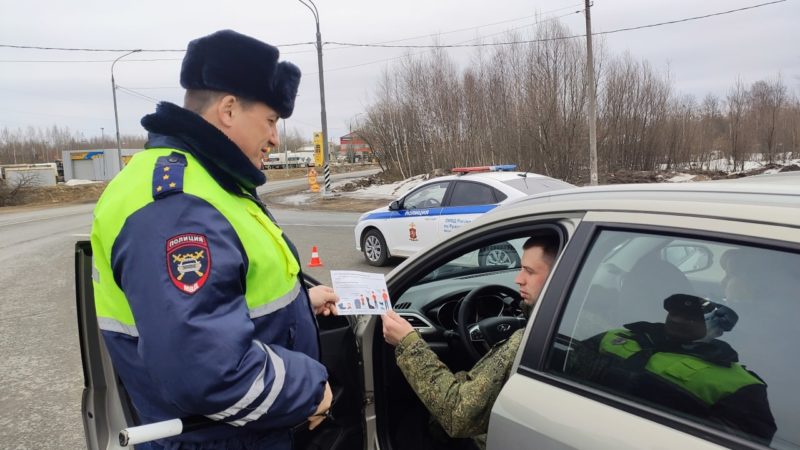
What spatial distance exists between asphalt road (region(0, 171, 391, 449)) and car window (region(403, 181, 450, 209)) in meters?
1.21

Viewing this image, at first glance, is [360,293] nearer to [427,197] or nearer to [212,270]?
[212,270]

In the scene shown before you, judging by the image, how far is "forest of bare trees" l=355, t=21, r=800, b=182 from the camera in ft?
84.6

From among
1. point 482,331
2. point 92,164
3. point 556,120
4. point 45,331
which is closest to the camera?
point 482,331

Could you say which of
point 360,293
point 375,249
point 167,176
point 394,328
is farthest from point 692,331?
point 375,249

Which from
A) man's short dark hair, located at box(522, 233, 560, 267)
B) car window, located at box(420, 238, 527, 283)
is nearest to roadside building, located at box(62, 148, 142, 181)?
car window, located at box(420, 238, 527, 283)

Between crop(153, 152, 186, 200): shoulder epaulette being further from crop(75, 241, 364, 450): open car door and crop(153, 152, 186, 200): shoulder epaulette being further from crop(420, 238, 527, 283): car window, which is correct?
crop(420, 238, 527, 283): car window

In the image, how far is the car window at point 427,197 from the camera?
8867mm

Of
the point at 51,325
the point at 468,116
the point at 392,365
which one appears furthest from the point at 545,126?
the point at 392,365

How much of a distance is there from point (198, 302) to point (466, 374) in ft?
3.54

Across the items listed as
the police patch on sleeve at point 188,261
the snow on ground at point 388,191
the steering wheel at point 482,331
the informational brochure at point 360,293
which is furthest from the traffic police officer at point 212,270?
the snow on ground at point 388,191

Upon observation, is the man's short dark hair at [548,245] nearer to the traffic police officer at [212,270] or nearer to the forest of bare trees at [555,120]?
the traffic police officer at [212,270]

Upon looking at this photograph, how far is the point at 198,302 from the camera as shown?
1296 mm

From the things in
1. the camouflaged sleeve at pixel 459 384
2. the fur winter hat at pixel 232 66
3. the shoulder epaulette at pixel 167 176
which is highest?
the fur winter hat at pixel 232 66

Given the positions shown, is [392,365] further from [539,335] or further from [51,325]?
[51,325]
